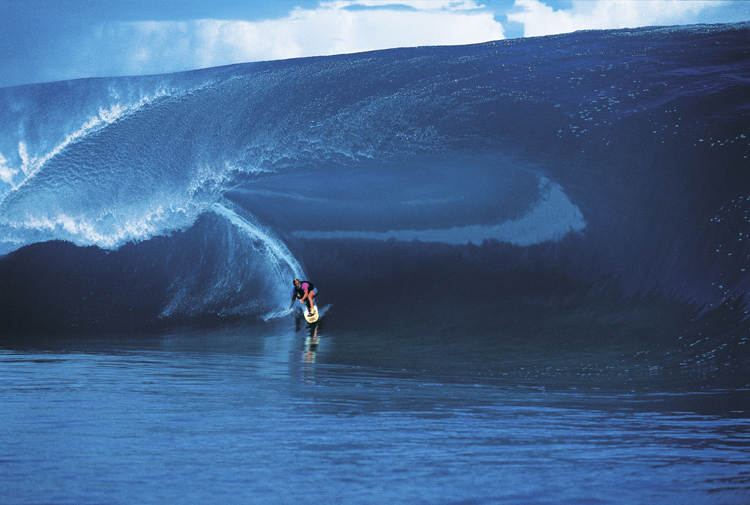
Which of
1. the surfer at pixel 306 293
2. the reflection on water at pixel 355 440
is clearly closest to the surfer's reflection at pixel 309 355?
the reflection on water at pixel 355 440

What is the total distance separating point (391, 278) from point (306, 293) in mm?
1214

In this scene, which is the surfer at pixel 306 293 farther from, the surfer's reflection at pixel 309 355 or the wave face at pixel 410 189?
the wave face at pixel 410 189

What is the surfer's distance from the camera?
9141 mm

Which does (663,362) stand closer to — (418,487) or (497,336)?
(497,336)

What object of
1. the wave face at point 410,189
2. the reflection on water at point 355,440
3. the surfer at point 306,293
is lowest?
the reflection on water at point 355,440

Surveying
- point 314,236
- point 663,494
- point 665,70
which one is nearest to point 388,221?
point 314,236

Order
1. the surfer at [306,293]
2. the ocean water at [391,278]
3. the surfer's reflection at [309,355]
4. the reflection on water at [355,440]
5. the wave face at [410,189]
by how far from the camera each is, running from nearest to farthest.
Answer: the reflection on water at [355,440], the ocean water at [391,278], the surfer's reflection at [309,355], the wave face at [410,189], the surfer at [306,293]

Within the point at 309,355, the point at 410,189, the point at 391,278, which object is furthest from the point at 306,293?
the point at 309,355

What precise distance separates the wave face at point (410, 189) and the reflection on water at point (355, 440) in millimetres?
3469

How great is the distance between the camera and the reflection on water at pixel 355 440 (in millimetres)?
2406

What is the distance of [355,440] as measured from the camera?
3086 millimetres

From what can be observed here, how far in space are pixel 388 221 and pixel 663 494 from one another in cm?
797

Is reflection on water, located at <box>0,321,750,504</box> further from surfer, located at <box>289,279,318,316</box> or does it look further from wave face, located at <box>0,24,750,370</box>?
surfer, located at <box>289,279,318,316</box>

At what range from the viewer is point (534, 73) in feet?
35.2
